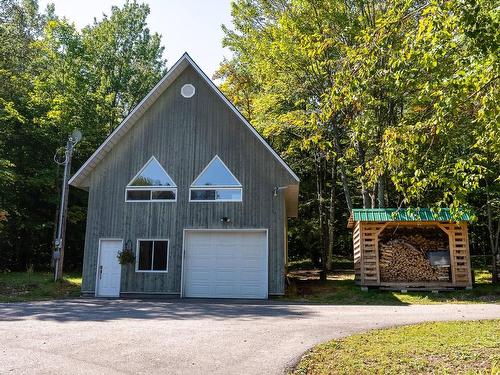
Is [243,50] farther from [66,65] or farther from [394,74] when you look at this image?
[394,74]

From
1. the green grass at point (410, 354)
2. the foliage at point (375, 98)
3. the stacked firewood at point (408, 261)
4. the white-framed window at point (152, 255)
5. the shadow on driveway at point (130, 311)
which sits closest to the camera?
the foliage at point (375, 98)

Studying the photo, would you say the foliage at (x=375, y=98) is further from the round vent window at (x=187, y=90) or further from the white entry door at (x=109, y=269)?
the white entry door at (x=109, y=269)

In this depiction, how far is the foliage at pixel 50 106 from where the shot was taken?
25.2m

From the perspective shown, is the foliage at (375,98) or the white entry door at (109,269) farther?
the white entry door at (109,269)

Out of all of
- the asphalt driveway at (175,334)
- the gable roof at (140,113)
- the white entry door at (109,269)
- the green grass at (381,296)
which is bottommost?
the asphalt driveway at (175,334)

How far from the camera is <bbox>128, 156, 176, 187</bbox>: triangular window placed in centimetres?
1644

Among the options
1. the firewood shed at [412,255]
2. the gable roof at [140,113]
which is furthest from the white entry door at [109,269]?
the firewood shed at [412,255]

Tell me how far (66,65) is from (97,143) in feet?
18.2

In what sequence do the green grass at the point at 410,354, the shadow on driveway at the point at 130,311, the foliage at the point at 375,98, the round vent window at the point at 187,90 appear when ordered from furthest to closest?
the round vent window at the point at 187,90 < the shadow on driveway at the point at 130,311 < the green grass at the point at 410,354 < the foliage at the point at 375,98

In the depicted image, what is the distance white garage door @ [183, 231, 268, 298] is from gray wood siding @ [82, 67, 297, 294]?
0.34 meters

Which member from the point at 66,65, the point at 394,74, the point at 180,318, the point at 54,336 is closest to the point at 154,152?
the point at 180,318

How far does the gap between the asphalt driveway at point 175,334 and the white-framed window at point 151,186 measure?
4.87 metres

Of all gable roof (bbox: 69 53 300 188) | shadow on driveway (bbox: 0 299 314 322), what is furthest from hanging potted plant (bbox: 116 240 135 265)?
gable roof (bbox: 69 53 300 188)

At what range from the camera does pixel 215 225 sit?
1573 cm
